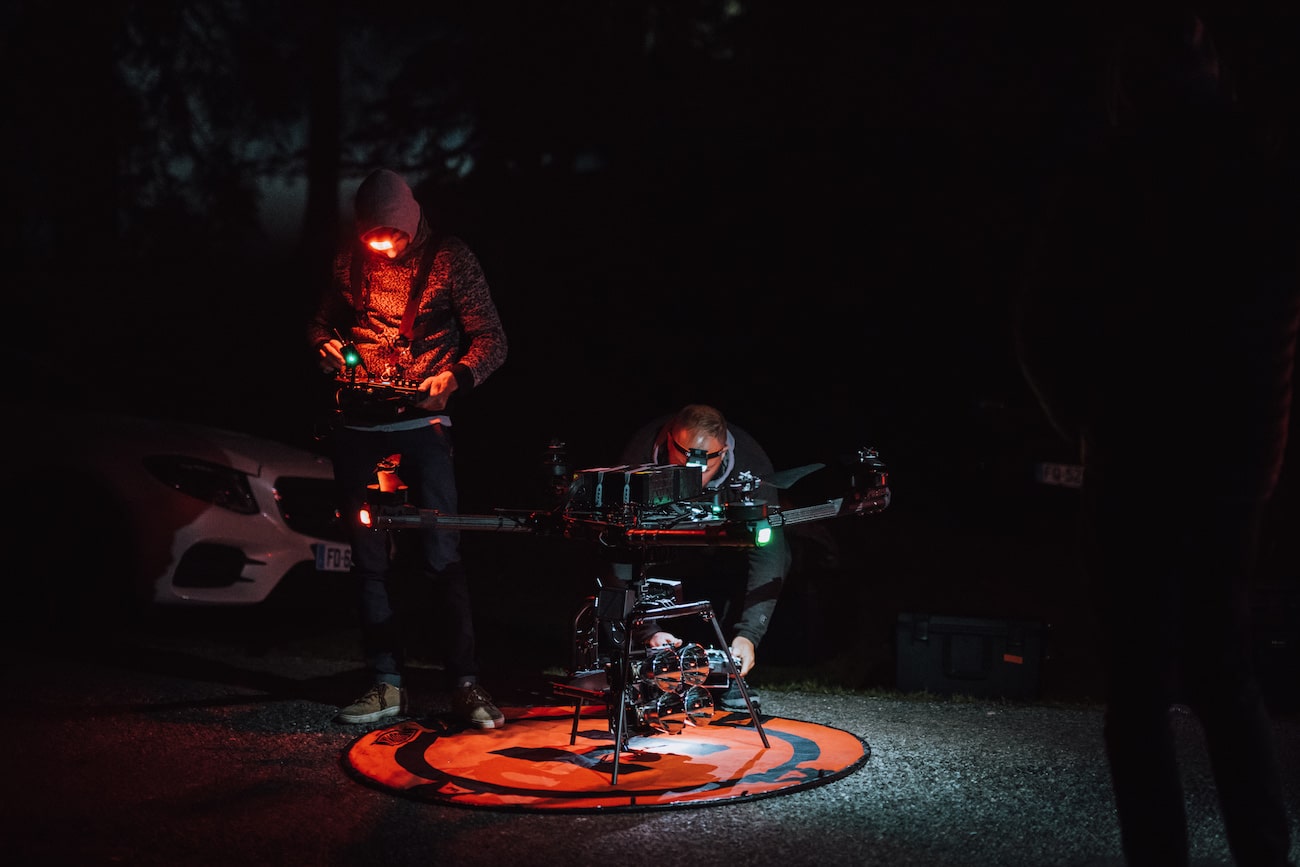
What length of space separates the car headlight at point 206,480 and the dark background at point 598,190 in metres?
5.16

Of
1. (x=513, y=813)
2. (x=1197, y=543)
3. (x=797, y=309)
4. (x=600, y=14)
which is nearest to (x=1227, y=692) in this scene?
(x=1197, y=543)

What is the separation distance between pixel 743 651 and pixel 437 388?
5.16 ft

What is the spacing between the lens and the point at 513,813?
384 cm

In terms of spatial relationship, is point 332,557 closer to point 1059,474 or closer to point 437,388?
point 437,388

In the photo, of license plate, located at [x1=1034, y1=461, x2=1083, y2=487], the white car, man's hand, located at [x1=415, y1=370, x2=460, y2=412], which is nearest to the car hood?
the white car

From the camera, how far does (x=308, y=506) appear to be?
22.8 ft

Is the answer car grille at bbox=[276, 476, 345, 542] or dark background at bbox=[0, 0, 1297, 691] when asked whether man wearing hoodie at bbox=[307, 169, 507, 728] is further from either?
dark background at bbox=[0, 0, 1297, 691]

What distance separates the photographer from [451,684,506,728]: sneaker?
4.95 m

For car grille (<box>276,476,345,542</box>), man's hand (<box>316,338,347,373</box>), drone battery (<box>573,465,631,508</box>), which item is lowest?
car grille (<box>276,476,345,542</box>)

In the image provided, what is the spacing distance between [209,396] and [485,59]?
15.2 feet

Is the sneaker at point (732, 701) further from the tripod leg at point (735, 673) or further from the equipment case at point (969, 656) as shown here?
the equipment case at point (969, 656)

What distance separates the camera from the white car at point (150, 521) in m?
6.48

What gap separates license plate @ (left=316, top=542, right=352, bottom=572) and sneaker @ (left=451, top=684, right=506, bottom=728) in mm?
1712

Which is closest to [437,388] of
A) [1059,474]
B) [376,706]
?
[376,706]
